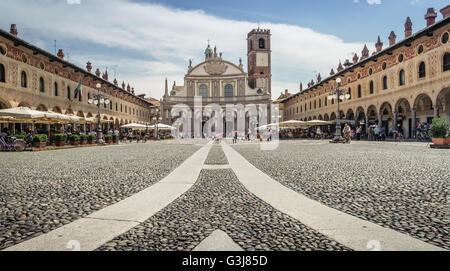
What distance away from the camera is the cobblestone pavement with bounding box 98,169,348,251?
7.83 ft

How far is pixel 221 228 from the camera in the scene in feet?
9.18

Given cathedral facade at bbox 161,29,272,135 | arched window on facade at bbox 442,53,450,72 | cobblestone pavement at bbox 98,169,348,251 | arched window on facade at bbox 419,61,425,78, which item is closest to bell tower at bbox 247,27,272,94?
cathedral facade at bbox 161,29,272,135

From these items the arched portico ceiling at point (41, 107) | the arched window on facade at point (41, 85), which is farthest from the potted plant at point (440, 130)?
the arched window on facade at point (41, 85)

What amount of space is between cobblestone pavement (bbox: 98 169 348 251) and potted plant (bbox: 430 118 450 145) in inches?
556

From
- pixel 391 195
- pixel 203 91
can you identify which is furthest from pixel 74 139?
pixel 203 91

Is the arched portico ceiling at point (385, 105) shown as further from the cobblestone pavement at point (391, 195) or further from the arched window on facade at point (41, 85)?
the arched window on facade at point (41, 85)

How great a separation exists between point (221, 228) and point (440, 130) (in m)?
15.5

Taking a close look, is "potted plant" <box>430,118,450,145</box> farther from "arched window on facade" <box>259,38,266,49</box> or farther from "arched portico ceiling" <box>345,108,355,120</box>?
"arched window on facade" <box>259,38,266,49</box>

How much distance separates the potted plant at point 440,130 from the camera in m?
14.1

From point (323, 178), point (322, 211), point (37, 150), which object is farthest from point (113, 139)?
point (322, 211)

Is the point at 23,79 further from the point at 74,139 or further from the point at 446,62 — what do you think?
the point at 446,62
